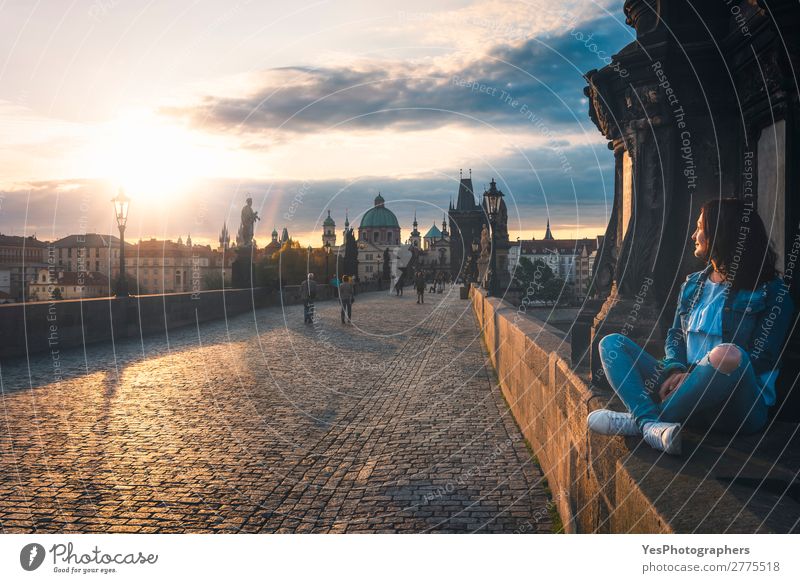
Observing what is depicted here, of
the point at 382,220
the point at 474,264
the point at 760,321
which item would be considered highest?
the point at 382,220

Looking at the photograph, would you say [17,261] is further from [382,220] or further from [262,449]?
[382,220]

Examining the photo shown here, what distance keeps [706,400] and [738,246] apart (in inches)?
28.4

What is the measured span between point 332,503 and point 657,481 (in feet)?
8.42

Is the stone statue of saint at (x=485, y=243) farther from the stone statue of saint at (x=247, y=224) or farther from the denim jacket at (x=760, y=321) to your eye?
the denim jacket at (x=760, y=321)

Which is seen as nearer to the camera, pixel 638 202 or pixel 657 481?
pixel 657 481

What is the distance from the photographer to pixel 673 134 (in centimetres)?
494

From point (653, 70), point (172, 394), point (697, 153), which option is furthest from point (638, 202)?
point (172, 394)

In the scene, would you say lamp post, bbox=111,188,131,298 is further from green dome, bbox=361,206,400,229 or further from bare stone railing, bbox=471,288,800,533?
green dome, bbox=361,206,400,229

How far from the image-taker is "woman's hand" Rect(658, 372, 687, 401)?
3232mm

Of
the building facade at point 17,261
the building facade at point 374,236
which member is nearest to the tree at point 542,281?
the building facade at point 374,236

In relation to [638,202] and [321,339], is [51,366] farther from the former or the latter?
[638,202]

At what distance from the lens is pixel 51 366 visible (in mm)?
11117

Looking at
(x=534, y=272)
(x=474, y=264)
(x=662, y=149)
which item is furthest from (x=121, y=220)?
(x=534, y=272)

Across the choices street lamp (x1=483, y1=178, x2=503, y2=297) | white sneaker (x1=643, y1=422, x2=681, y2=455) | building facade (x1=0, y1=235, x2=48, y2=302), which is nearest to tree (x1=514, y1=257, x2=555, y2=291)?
building facade (x1=0, y1=235, x2=48, y2=302)
